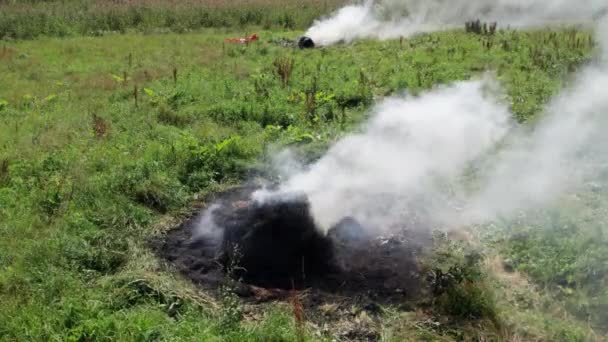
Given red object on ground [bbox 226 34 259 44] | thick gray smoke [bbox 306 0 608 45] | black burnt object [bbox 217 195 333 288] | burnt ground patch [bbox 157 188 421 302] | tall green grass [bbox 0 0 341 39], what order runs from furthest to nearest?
1. tall green grass [bbox 0 0 341 39]
2. red object on ground [bbox 226 34 259 44]
3. thick gray smoke [bbox 306 0 608 45]
4. black burnt object [bbox 217 195 333 288]
5. burnt ground patch [bbox 157 188 421 302]

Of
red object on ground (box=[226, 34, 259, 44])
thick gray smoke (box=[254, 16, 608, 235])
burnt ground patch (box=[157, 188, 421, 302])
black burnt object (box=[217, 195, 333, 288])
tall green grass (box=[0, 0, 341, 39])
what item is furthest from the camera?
tall green grass (box=[0, 0, 341, 39])

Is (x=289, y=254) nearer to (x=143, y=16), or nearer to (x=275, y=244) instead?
(x=275, y=244)

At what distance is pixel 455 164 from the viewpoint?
8.12 m

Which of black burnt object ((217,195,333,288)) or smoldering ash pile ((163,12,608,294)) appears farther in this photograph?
smoldering ash pile ((163,12,608,294))

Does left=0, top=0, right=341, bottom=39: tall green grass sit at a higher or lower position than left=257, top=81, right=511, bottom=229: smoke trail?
higher

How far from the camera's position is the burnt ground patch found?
5.60m

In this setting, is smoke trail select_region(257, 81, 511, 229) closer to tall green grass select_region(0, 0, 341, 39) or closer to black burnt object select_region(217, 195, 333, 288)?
black burnt object select_region(217, 195, 333, 288)

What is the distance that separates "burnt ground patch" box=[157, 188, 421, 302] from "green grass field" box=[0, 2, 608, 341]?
30cm


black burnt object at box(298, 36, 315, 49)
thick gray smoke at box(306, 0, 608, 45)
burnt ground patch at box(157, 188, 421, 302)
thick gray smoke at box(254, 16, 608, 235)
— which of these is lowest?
burnt ground patch at box(157, 188, 421, 302)

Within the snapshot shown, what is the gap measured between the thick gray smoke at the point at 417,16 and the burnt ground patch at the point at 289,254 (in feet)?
37.1

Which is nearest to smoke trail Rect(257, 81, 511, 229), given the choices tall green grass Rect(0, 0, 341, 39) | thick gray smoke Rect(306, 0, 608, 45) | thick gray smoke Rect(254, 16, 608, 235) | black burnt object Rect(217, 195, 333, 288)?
thick gray smoke Rect(254, 16, 608, 235)

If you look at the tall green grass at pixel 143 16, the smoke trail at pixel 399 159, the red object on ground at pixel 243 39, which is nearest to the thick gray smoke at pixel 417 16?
the red object on ground at pixel 243 39

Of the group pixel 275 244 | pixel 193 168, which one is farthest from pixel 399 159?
pixel 193 168

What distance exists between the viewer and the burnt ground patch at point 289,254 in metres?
5.60
